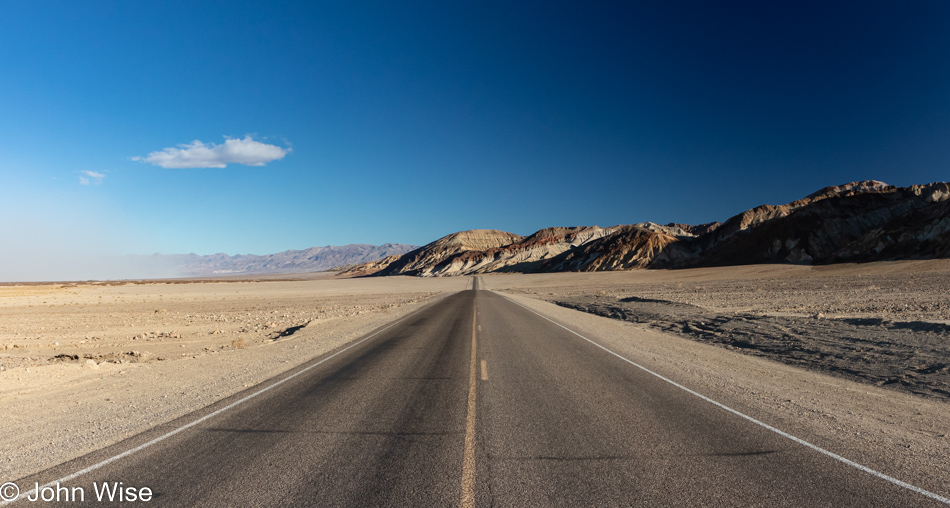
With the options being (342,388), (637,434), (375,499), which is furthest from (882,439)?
(342,388)

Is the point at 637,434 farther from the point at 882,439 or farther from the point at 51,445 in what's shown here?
the point at 51,445

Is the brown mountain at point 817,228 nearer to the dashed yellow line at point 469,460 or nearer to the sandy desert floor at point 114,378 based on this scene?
the sandy desert floor at point 114,378

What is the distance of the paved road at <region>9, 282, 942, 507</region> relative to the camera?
421 cm

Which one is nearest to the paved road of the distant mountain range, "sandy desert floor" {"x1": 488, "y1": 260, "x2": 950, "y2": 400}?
"sandy desert floor" {"x1": 488, "y1": 260, "x2": 950, "y2": 400}

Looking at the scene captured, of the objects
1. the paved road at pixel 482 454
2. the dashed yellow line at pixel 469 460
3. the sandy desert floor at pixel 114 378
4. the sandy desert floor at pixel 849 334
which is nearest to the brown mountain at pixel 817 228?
the sandy desert floor at pixel 849 334

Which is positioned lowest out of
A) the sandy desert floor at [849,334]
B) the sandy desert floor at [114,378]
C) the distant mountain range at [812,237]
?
the sandy desert floor at [114,378]

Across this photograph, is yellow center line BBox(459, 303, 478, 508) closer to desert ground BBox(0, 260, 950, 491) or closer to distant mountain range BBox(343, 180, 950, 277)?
desert ground BBox(0, 260, 950, 491)

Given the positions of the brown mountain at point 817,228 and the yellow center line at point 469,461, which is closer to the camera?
the yellow center line at point 469,461

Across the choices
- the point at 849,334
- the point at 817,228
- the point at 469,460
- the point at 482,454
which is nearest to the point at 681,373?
the point at 482,454

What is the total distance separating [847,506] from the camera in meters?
3.98

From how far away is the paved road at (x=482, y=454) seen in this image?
4.21 m

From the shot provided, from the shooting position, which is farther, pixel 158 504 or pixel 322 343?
pixel 322 343

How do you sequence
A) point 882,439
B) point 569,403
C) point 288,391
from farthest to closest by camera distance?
point 288,391 < point 569,403 < point 882,439

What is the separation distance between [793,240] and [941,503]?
364ft
